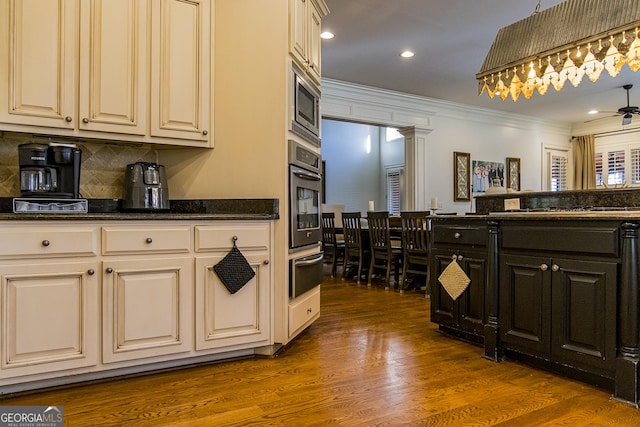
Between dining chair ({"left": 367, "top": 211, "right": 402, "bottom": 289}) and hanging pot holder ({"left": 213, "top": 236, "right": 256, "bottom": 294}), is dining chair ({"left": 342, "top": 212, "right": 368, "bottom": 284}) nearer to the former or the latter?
dining chair ({"left": 367, "top": 211, "right": 402, "bottom": 289})

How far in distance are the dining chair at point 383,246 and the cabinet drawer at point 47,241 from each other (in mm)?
3620

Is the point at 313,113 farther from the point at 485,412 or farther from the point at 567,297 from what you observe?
the point at 485,412

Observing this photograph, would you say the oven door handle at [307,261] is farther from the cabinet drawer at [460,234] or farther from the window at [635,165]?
the window at [635,165]

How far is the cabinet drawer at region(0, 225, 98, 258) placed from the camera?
2.00m

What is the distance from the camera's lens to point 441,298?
10.0 ft

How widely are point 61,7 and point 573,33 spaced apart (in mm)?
3190

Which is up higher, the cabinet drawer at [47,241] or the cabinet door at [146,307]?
the cabinet drawer at [47,241]

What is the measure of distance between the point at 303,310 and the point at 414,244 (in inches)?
93.0

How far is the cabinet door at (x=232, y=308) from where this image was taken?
2410mm

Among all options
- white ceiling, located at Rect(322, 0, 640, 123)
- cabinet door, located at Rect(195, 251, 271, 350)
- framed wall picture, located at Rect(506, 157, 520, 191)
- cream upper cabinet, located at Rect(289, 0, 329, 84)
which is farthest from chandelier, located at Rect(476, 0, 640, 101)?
framed wall picture, located at Rect(506, 157, 520, 191)

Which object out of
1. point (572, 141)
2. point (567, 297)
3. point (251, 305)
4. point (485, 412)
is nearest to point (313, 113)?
point (251, 305)

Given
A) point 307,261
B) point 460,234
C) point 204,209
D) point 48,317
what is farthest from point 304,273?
point 48,317

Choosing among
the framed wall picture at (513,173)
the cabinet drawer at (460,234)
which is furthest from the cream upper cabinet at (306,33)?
the framed wall picture at (513,173)

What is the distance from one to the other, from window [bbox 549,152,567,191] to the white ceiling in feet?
4.93
